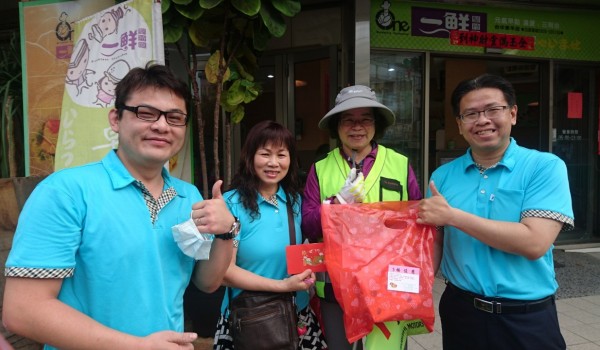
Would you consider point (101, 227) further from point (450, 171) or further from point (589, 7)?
point (589, 7)

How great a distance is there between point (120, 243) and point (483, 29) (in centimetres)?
634

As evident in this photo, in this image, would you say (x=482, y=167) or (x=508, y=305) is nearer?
(x=508, y=305)

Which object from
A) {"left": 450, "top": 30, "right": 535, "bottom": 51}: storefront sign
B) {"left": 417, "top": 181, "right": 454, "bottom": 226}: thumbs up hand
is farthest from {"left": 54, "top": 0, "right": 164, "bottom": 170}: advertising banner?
{"left": 450, "top": 30, "right": 535, "bottom": 51}: storefront sign

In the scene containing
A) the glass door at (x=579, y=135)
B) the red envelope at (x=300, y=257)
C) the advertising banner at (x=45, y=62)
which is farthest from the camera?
the glass door at (x=579, y=135)

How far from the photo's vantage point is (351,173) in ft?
6.66

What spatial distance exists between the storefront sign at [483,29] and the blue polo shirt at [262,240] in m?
4.36

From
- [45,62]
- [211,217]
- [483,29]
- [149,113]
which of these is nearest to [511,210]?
[211,217]

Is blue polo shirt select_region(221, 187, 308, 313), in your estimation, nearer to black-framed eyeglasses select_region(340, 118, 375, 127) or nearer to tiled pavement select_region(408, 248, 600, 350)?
black-framed eyeglasses select_region(340, 118, 375, 127)

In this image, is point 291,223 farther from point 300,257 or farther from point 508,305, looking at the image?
point 508,305

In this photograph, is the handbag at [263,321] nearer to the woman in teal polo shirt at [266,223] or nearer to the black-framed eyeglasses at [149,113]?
the woman in teal polo shirt at [266,223]

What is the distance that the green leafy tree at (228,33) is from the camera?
333 cm

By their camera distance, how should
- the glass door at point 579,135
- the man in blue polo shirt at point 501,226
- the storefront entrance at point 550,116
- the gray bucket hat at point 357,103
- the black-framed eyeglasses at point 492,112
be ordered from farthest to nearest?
the glass door at point 579,135
the storefront entrance at point 550,116
the gray bucket hat at point 357,103
the black-framed eyeglasses at point 492,112
the man in blue polo shirt at point 501,226

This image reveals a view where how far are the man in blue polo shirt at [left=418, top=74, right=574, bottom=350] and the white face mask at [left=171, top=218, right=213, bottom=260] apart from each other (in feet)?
3.16

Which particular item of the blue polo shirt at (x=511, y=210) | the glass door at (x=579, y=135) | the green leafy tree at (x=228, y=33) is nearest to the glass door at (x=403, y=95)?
the glass door at (x=579, y=135)
